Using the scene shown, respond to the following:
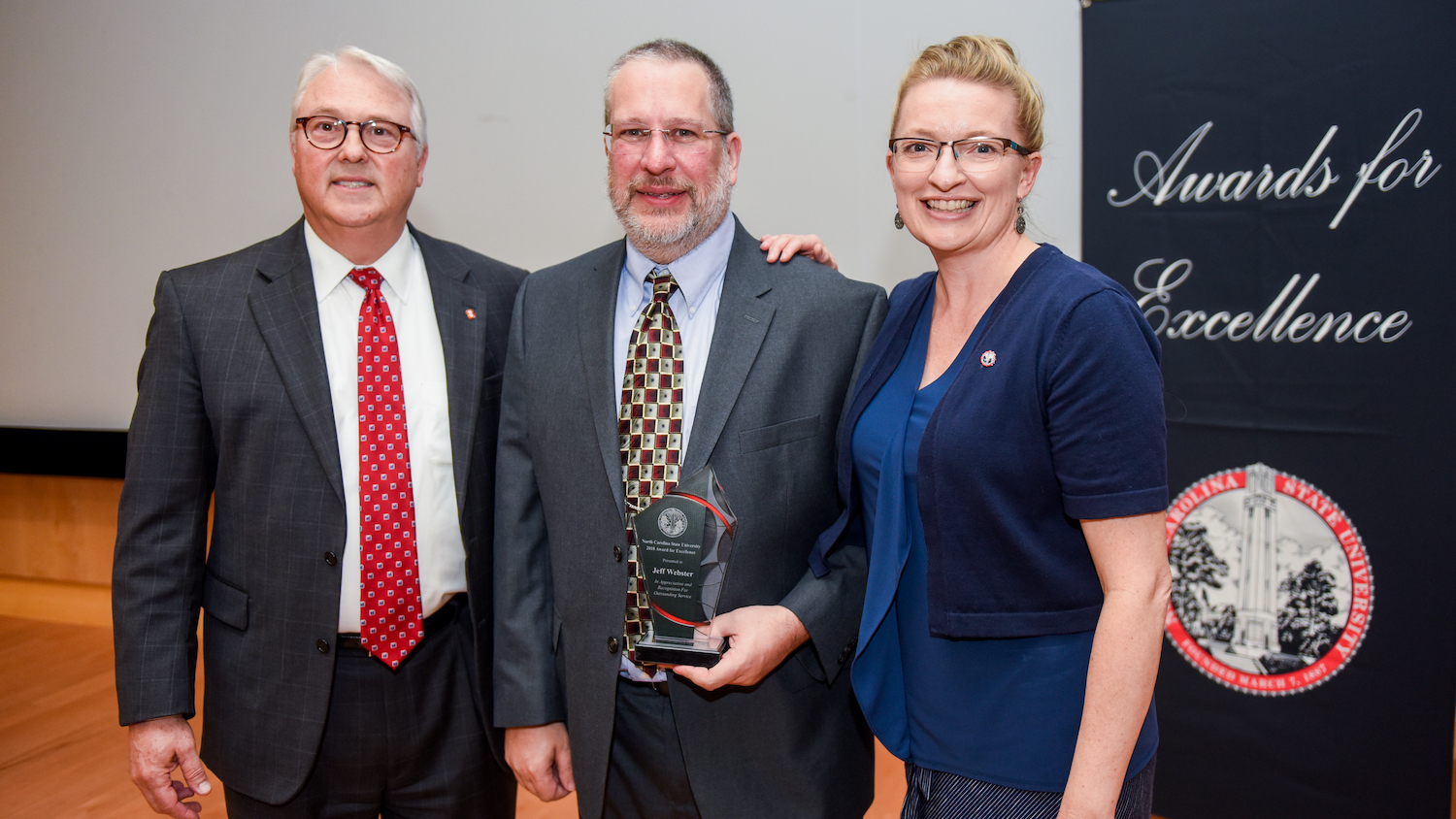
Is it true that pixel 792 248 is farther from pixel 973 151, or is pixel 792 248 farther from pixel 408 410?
pixel 408 410

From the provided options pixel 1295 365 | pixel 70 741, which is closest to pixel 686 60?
pixel 1295 365

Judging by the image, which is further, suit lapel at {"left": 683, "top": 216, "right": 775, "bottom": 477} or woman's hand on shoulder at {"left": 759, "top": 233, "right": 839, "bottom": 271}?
woman's hand on shoulder at {"left": 759, "top": 233, "right": 839, "bottom": 271}

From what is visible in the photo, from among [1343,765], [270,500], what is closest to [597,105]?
[270,500]

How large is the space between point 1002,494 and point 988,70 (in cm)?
62

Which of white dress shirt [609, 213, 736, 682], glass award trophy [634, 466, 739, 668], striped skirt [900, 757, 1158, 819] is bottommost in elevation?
striped skirt [900, 757, 1158, 819]

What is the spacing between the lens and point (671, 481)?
61.5 inches

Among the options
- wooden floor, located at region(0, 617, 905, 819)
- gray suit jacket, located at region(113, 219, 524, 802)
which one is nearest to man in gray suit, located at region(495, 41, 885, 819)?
Result: gray suit jacket, located at region(113, 219, 524, 802)

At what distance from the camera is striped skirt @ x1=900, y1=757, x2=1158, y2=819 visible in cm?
133

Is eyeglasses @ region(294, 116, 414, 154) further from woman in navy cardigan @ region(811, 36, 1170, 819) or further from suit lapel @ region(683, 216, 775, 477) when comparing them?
woman in navy cardigan @ region(811, 36, 1170, 819)

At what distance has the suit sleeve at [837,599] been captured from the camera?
60.8 inches

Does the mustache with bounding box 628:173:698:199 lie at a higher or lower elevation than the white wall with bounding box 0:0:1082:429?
lower

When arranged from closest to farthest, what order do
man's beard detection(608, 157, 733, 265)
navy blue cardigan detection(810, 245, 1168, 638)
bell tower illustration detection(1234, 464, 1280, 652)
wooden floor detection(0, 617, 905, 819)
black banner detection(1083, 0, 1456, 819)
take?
navy blue cardigan detection(810, 245, 1168, 638)
man's beard detection(608, 157, 733, 265)
black banner detection(1083, 0, 1456, 819)
bell tower illustration detection(1234, 464, 1280, 652)
wooden floor detection(0, 617, 905, 819)

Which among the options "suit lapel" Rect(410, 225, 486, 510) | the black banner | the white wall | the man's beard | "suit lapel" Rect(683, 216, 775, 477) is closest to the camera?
"suit lapel" Rect(683, 216, 775, 477)

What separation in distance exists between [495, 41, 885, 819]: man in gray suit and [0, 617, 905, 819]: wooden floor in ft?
5.05
